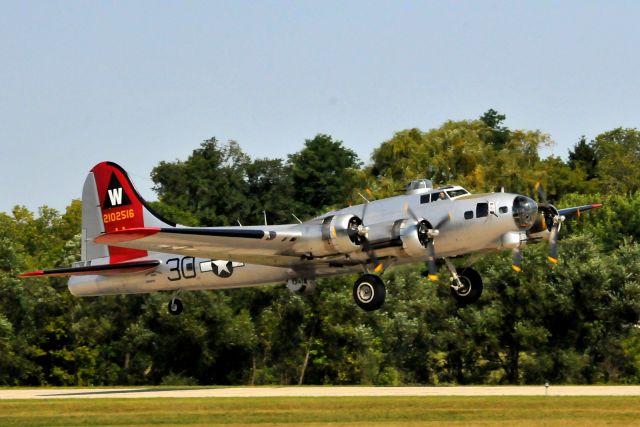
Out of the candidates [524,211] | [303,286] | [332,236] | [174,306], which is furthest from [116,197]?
[524,211]

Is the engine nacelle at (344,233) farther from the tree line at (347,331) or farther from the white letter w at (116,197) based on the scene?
the tree line at (347,331)

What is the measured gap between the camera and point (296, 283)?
40656mm

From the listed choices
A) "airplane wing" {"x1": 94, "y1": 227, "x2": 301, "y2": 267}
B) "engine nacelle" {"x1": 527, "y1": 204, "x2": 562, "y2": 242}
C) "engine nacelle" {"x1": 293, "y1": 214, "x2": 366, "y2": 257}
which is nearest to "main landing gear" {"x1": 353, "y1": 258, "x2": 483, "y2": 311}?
"engine nacelle" {"x1": 293, "y1": 214, "x2": 366, "y2": 257}

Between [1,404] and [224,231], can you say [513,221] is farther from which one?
[1,404]

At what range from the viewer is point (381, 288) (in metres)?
38.0

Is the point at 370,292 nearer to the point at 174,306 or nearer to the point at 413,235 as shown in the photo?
the point at 413,235

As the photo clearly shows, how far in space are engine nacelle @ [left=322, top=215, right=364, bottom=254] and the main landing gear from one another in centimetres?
127

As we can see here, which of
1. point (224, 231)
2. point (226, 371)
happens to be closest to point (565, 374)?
point (226, 371)

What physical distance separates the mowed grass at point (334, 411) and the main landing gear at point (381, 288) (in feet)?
14.0

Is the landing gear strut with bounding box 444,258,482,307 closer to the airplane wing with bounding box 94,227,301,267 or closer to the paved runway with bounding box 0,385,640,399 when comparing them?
the paved runway with bounding box 0,385,640,399

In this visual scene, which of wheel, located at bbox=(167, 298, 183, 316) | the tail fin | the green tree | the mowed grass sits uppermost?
the green tree

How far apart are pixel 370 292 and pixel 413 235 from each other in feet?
8.15

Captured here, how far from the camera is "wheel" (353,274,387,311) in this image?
3788 cm

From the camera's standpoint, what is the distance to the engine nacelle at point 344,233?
37.5 m
